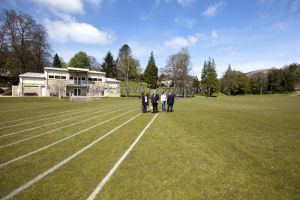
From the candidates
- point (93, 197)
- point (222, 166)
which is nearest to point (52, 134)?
point (93, 197)

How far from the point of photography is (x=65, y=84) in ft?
151

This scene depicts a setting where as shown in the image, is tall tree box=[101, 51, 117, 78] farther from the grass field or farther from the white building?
the grass field

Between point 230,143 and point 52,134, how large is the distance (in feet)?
25.2

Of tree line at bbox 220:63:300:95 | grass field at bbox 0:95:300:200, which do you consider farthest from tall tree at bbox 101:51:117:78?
grass field at bbox 0:95:300:200

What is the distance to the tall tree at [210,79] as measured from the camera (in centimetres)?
8112

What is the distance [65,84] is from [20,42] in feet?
50.9

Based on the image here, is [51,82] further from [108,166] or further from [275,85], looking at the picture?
[275,85]

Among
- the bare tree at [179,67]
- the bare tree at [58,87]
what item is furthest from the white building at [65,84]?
the bare tree at [179,67]

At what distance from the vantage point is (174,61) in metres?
59.9

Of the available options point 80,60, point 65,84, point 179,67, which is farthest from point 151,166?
point 80,60

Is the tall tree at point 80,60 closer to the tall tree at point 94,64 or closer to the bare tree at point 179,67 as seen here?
the tall tree at point 94,64

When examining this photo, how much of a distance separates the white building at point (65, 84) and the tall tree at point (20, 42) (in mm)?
6190

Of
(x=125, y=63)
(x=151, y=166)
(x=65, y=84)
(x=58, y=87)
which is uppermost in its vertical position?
(x=125, y=63)

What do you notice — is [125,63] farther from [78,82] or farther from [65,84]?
[65,84]
